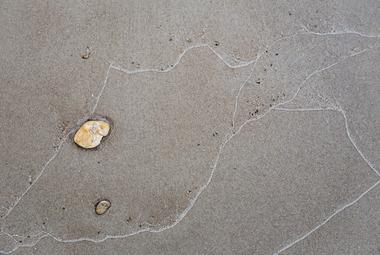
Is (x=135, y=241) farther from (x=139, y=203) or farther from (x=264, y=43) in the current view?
(x=264, y=43)

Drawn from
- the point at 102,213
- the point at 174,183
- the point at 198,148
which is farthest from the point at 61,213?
the point at 198,148

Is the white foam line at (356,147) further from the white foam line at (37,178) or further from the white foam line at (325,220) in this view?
the white foam line at (37,178)

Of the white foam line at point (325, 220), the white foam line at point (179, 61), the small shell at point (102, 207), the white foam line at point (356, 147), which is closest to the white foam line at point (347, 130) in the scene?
the white foam line at point (356, 147)

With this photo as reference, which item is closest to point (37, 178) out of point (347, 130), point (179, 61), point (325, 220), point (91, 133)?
point (91, 133)

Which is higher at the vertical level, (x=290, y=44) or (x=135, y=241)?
(x=290, y=44)

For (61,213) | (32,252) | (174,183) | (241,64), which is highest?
(241,64)

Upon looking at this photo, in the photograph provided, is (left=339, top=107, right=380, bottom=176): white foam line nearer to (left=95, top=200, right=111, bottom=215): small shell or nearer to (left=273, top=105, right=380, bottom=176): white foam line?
(left=273, top=105, right=380, bottom=176): white foam line
